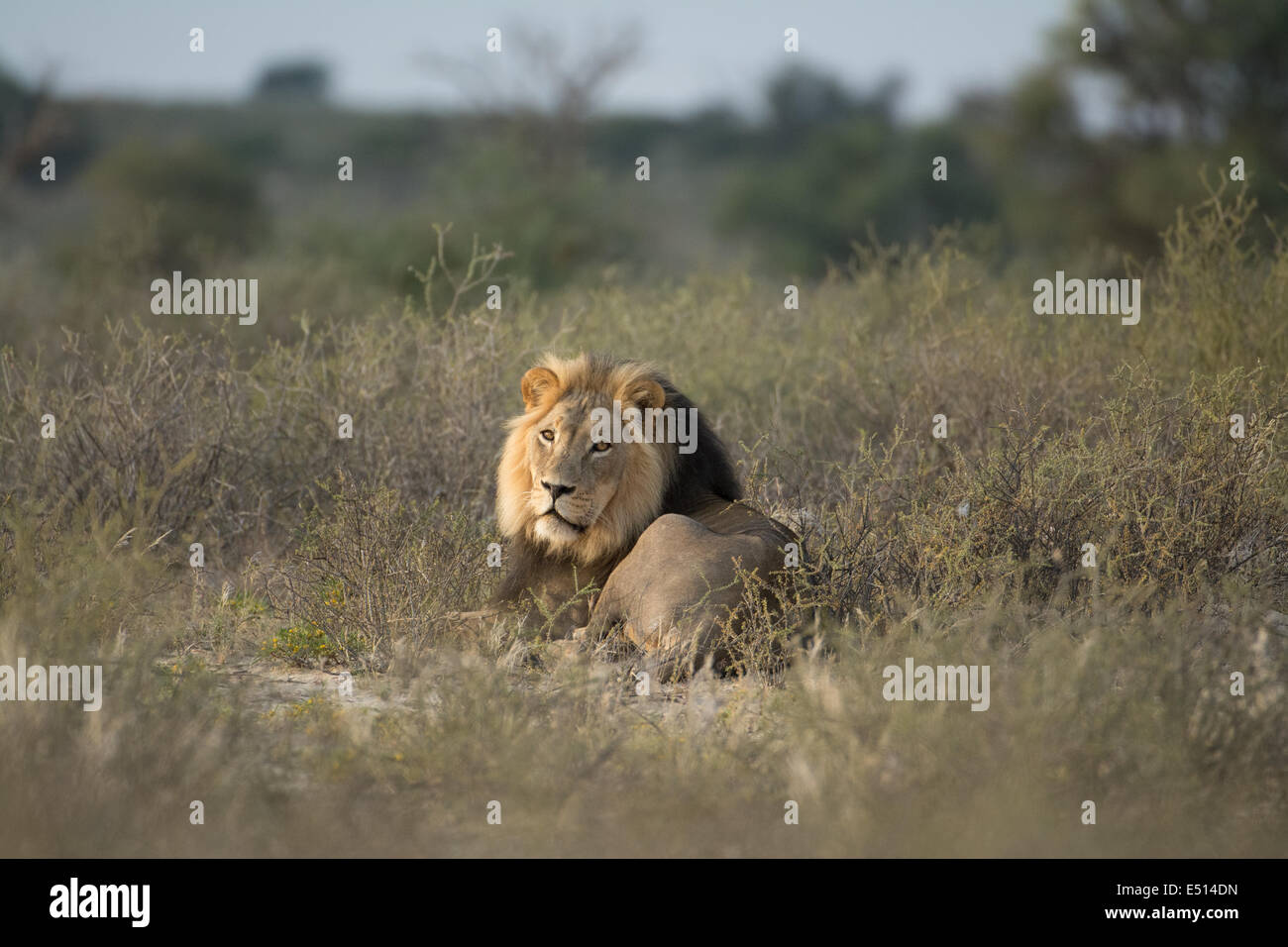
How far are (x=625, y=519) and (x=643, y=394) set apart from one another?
0.53 metres

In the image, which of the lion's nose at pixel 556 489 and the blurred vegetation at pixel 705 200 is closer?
the lion's nose at pixel 556 489

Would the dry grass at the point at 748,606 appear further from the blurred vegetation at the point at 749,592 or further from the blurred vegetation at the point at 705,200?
the blurred vegetation at the point at 705,200

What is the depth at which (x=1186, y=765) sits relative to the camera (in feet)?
14.7

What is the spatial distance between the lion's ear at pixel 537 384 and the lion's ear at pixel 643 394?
0.32 meters

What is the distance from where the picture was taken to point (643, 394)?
595 cm

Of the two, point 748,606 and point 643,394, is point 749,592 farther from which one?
point 643,394

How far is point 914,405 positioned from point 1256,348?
7.39 ft

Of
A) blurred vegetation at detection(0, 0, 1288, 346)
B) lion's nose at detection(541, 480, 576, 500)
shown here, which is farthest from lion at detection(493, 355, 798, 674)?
blurred vegetation at detection(0, 0, 1288, 346)

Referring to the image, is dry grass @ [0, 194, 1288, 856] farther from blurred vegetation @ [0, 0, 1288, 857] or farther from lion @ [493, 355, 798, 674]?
lion @ [493, 355, 798, 674]

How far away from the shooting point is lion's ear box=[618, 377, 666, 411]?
234 inches

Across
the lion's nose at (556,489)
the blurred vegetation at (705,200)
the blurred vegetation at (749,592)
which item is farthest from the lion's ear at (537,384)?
the blurred vegetation at (705,200)

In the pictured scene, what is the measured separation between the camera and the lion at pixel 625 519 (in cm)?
567

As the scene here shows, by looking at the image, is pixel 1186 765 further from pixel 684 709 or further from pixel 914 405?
pixel 914 405

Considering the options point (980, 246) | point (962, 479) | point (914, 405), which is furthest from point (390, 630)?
point (980, 246)
